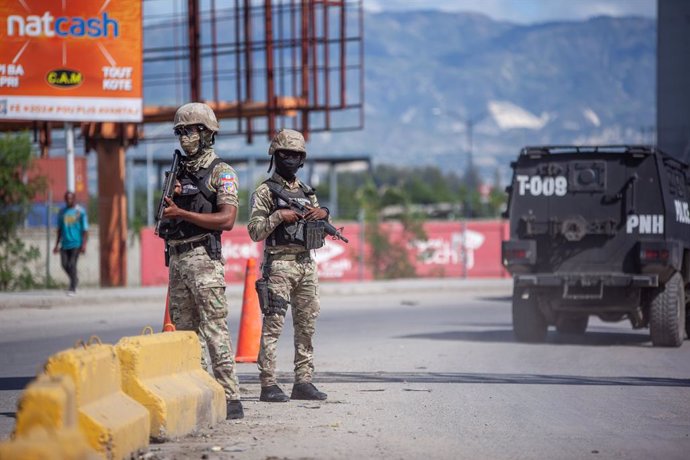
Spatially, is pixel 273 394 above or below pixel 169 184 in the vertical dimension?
below

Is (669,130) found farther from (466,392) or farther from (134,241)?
(466,392)

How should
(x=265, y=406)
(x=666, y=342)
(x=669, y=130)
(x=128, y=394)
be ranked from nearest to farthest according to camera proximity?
(x=128, y=394)
(x=265, y=406)
(x=666, y=342)
(x=669, y=130)

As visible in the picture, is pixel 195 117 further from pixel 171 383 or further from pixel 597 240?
pixel 597 240

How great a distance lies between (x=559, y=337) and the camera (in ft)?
54.2

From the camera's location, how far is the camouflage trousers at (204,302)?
7.86 meters

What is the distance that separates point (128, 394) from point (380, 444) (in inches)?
62.2

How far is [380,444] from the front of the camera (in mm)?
A: 7277

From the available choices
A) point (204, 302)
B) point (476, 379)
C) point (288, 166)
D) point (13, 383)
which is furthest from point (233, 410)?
point (476, 379)

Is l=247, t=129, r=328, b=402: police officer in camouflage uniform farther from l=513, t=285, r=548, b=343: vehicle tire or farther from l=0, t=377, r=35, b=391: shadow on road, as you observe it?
l=513, t=285, r=548, b=343: vehicle tire

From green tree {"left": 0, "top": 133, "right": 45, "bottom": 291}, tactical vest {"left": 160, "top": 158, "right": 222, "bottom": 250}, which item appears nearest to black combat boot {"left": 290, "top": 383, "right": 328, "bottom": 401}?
tactical vest {"left": 160, "top": 158, "right": 222, "bottom": 250}

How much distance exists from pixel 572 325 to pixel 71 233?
30.1ft

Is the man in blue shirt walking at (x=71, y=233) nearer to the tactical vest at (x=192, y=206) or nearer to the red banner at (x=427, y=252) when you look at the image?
the red banner at (x=427, y=252)

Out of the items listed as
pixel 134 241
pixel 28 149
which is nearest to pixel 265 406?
pixel 28 149

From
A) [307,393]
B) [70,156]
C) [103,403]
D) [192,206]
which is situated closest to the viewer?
[103,403]
